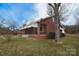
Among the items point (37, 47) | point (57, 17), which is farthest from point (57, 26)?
point (37, 47)

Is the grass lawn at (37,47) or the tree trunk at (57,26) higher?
the tree trunk at (57,26)

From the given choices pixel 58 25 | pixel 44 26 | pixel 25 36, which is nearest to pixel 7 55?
pixel 25 36

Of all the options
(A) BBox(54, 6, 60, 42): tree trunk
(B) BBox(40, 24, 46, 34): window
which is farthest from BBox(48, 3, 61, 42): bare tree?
(B) BBox(40, 24, 46, 34): window

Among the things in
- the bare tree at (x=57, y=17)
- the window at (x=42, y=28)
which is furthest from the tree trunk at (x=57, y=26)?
the window at (x=42, y=28)

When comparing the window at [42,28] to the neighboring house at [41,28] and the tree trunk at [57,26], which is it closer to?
the neighboring house at [41,28]

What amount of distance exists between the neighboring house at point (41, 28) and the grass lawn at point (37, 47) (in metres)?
0.05

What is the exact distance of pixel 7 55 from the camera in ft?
5.34

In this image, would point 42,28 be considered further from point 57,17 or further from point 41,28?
point 57,17

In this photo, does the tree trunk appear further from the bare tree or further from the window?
the window

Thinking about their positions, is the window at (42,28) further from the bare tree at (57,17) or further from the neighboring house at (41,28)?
the bare tree at (57,17)

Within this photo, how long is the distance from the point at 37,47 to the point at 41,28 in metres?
0.17

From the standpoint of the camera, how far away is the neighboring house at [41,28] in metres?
1.62

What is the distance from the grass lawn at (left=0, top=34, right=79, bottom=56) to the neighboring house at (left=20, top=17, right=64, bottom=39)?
0.17 ft

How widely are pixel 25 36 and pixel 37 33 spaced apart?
11 cm
